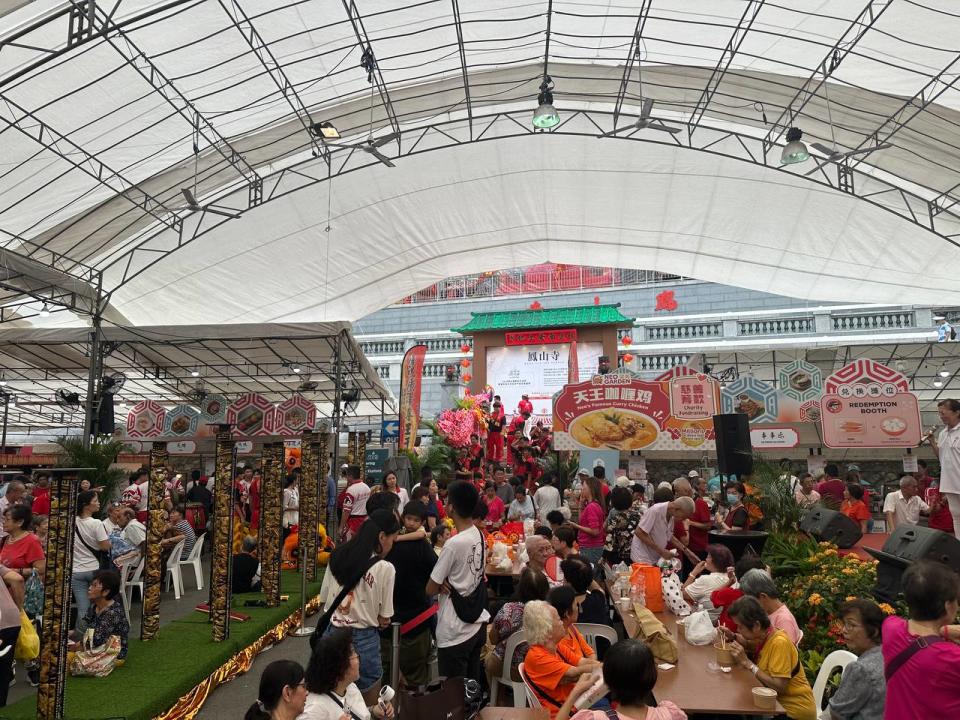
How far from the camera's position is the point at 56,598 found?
428 centimetres

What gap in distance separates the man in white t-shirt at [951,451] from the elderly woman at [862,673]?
2.92 m

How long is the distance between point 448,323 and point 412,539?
27.8 meters

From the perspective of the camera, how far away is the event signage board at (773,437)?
43.7 ft

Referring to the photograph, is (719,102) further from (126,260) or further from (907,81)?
(126,260)

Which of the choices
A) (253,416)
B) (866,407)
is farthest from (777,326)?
(253,416)

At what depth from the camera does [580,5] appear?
10891mm

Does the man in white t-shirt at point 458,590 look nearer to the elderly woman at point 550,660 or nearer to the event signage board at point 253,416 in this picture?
the elderly woman at point 550,660

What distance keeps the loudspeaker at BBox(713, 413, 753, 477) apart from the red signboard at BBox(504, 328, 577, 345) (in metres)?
13.2

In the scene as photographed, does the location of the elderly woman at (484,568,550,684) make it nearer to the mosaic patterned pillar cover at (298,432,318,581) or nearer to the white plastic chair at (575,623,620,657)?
the white plastic chair at (575,623,620,657)

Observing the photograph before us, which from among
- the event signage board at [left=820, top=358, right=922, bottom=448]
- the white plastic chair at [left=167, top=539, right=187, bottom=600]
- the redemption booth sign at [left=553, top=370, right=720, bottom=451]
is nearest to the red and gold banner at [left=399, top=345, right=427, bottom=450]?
the redemption booth sign at [left=553, top=370, right=720, bottom=451]

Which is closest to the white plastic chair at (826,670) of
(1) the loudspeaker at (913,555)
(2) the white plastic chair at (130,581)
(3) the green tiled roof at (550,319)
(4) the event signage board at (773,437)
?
(1) the loudspeaker at (913,555)

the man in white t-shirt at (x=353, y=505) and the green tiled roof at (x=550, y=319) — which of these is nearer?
the man in white t-shirt at (x=353, y=505)

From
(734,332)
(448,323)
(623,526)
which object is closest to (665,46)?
(623,526)

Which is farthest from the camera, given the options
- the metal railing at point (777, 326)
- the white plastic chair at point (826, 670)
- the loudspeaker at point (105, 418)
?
the metal railing at point (777, 326)
